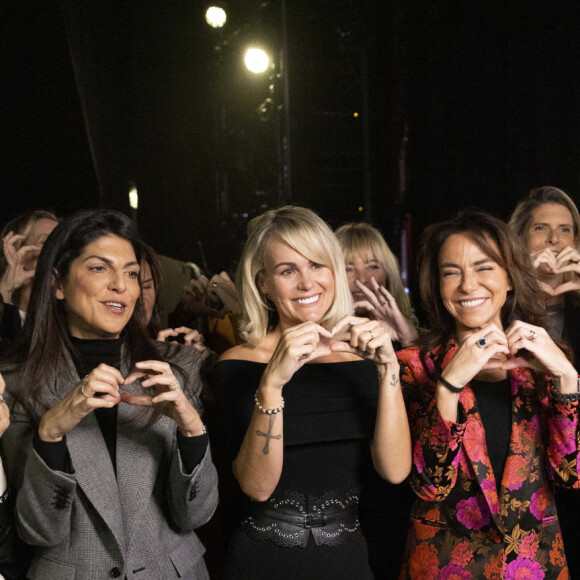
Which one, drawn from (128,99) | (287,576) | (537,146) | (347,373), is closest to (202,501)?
(287,576)

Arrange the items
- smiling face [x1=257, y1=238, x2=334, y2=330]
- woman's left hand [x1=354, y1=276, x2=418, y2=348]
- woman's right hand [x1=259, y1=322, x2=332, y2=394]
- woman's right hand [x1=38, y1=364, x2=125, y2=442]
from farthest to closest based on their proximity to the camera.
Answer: woman's left hand [x1=354, y1=276, x2=418, y2=348] < smiling face [x1=257, y1=238, x2=334, y2=330] < woman's right hand [x1=259, y1=322, x2=332, y2=394] < woman's right hand [x1=38, y1=364, x2=125, y2=442]

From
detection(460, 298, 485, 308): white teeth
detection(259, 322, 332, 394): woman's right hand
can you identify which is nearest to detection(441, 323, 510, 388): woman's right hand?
detection(460, 298, 485, 308): white teeth

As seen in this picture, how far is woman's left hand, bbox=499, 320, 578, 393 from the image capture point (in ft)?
5.39

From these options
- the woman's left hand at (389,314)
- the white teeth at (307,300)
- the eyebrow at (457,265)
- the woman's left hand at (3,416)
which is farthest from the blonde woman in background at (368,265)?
the woman's left hand at (3,416)

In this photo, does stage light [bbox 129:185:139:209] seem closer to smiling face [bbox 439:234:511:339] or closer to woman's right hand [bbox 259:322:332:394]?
smiling face [bbox 439:234:511:339]

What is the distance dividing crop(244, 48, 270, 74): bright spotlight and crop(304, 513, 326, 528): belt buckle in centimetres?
373

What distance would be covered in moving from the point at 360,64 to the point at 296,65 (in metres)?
0.48

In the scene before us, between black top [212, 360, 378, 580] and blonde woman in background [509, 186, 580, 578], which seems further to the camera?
blonde woman in background [509, 186, 580, 578]

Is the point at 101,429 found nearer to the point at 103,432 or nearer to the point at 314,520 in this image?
the point at 103,432

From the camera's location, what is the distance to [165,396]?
1489mm

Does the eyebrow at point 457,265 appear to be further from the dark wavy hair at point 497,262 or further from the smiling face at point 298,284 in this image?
the smiling face at point 298,284

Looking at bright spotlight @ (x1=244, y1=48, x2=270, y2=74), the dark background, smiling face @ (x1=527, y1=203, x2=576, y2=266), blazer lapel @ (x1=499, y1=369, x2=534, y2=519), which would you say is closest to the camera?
blazer lapel @ (x1=499, y1=369, x2=534, y2=519)

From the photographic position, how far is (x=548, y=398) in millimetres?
1742

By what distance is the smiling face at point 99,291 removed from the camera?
1748 mm
